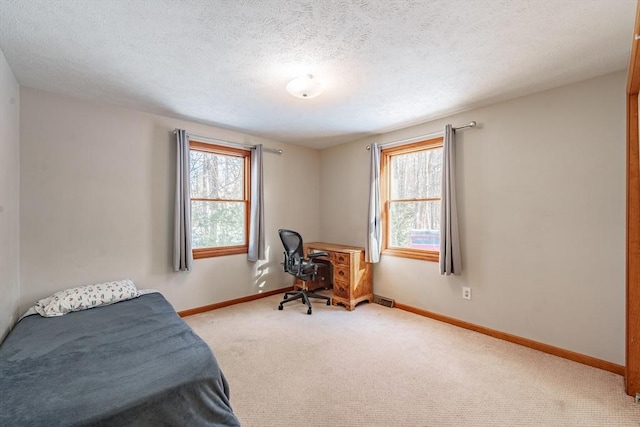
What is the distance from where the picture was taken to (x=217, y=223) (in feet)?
12.8

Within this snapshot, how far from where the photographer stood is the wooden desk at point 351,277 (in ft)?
12.4

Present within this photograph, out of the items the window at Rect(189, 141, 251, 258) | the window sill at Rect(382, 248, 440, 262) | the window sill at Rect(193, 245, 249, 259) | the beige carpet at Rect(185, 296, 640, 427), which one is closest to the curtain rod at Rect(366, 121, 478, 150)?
the window sill at Rect(382, 248, 440, 262)

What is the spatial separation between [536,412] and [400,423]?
2.94 ft

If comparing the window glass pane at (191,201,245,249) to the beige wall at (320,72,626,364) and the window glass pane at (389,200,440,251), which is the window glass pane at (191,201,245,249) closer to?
the window glass pane at (389,200,440,251)

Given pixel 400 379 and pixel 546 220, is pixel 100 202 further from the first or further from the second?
pixel 546 220

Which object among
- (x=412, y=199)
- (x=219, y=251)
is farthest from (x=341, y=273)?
(x=219, y=251)

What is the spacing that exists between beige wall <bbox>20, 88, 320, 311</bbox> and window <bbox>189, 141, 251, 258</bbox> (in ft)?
0.65

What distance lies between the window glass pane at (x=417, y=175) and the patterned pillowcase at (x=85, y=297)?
3365 mm

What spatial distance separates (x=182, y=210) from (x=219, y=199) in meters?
0.63

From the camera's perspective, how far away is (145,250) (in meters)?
3.24

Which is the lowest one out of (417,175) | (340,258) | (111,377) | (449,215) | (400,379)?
(400,379)

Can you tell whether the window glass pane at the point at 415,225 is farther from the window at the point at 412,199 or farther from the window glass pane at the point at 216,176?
the window glass pane at the point at 216,176

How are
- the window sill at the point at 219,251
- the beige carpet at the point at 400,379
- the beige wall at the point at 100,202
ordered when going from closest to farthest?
1. the beige carpet at the point at 400,379
2. the beige wall at the point at 100,202
3. the window sill at the point at 219,251

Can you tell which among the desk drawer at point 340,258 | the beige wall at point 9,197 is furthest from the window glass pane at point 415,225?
the beige wall at point 9,197
